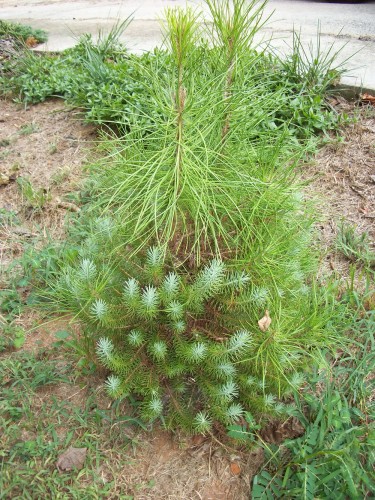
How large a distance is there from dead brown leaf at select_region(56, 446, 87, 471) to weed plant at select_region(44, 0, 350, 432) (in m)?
0.34

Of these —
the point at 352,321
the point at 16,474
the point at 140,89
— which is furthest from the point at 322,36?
the point at 16,474

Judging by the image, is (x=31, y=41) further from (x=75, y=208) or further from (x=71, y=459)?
(x=71, y=459)

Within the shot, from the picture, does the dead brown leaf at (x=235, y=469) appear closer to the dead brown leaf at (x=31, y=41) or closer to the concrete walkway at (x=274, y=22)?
the concrete walkway at (x=274, y=22)

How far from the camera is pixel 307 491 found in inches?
74.3

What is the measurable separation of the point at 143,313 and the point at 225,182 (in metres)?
0.56

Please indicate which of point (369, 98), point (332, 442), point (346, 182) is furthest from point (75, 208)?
point (369, 98)

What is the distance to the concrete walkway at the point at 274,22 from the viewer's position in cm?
453

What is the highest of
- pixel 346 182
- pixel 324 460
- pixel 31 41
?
pixel 31 41

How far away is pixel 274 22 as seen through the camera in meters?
5.44

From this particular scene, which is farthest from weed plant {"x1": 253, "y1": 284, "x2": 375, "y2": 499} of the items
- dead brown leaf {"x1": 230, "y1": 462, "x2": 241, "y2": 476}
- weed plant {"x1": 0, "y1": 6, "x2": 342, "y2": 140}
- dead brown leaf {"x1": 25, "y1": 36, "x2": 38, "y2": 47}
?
dead brown leaf {"x1": 25, "y1": 36, "x2": 38, "y2": 47}

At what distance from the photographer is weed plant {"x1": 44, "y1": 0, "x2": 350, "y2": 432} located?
5.87 ft

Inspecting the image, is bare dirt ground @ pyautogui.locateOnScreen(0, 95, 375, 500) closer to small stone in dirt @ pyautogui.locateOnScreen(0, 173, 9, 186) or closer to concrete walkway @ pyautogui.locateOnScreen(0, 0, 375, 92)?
small stone in dirt @ pyautogui.locateOnScreen(0, 173, 9, 186)

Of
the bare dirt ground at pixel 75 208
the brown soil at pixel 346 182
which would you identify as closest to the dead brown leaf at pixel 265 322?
the bare dirt ground at pixel 75 208

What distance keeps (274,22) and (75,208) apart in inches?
137
